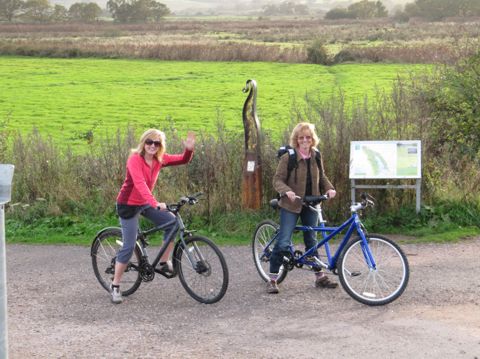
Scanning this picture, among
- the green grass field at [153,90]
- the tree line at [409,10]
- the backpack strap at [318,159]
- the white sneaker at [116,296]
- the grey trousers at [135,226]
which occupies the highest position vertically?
the tree line at [409,10]

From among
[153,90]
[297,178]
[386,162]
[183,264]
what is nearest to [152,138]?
[183,264]

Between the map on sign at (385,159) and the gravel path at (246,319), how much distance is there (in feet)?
5.83

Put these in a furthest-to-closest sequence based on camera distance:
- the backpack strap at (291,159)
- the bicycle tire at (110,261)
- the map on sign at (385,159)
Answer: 1. the map on sign at (385,159)
2. the bicycle tire at (110,261)
3. the backpack strap at (291,159)

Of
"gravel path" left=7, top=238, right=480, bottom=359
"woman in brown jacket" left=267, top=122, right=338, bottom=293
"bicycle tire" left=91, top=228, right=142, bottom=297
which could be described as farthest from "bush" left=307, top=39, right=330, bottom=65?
"bicycle tire" left=91, top=228, right=142, bottom=297

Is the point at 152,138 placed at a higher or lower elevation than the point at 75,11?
lower

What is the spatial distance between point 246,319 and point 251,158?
14.3 feet

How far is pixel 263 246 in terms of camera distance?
9.30 meters

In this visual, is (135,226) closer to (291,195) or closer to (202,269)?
(202,269)

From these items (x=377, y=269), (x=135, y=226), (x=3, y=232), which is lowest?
(x=377, y=269)

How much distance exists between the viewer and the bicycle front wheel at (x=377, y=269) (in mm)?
8023

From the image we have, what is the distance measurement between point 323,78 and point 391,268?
33190mm

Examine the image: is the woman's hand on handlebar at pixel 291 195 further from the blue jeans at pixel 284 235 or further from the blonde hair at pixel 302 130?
the blonde hair at pixel 302 130

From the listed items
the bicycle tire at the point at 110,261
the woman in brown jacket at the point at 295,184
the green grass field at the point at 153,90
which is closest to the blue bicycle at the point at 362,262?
the woman in brown jacket at the point at 295,184

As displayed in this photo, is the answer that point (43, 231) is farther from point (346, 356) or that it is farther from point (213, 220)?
point (346, 356)
